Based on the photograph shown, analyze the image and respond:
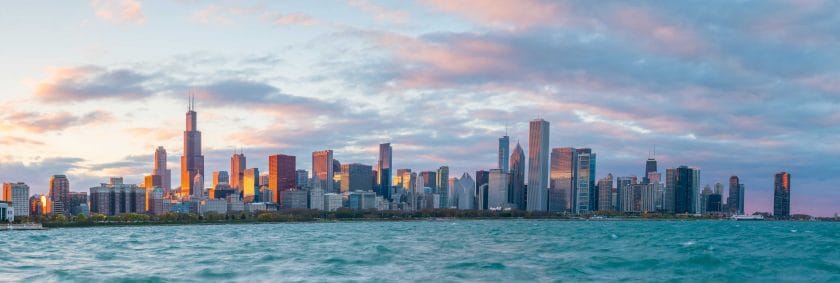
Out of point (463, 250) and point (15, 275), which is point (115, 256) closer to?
point (15, 275)

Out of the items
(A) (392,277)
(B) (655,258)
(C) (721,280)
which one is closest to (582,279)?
(C) (721,280)

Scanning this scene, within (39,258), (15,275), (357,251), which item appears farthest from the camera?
(357,251)

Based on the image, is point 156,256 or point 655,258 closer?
point 655,258

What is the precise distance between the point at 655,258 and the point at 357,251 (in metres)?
35.1

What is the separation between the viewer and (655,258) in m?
79.5

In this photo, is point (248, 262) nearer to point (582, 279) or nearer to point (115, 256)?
point (115, 256)

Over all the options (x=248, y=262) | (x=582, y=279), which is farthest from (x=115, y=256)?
(x=582, y=279)

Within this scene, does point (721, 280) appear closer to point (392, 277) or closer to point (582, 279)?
point (582, 279)

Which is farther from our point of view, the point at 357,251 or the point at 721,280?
the point at 357,251

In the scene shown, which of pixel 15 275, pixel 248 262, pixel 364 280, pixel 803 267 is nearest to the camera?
pixel 364 280

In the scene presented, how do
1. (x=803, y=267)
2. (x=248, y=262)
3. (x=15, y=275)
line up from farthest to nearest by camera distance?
(x=248, y=262) < (x=803, y=267) < (x=15, y=275)

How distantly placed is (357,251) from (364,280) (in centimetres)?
3442

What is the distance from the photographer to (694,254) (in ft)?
277

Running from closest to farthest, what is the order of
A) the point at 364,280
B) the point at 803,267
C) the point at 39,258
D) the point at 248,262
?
the point at 364,280
the point at 803,267
the point at 248,262
the point at 39,258
